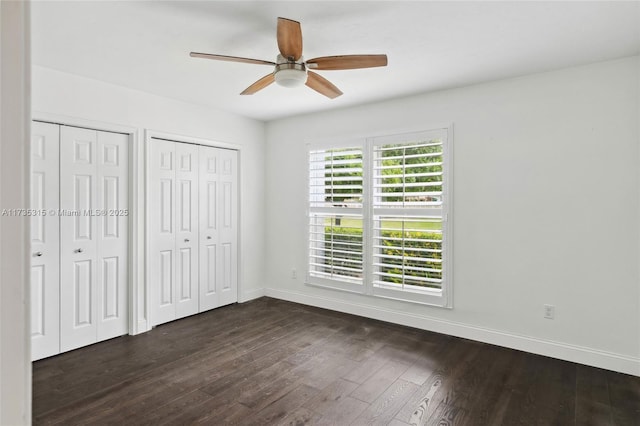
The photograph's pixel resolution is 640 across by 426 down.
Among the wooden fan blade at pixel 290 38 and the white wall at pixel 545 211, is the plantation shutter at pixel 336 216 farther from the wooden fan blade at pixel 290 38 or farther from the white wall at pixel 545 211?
the wooden fan blade at pixel 290 38

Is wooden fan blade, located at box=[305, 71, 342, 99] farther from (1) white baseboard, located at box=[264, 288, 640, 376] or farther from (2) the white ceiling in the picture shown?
(1) white baseboard, located at box=[264, 288, 640, 376]

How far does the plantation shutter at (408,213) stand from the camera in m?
3.91

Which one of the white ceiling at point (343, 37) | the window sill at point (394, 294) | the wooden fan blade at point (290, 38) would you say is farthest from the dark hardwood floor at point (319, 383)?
the white ceiling at point (343, 37)

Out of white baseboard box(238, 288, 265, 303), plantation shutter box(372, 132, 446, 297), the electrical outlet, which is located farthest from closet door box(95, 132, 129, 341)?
the electrical outlet

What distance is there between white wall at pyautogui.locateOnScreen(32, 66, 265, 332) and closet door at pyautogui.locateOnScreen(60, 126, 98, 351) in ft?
0.80

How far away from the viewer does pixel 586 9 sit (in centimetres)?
231

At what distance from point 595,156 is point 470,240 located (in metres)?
1.28

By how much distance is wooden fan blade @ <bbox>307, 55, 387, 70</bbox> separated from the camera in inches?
96.3

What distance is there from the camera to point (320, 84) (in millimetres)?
2998

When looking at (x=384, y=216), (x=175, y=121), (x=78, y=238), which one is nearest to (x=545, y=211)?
(x=384, y=216)

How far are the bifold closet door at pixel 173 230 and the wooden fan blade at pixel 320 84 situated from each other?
2.05 metres

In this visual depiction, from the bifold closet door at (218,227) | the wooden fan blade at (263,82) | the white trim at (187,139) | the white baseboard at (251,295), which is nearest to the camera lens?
the wooden fan blade at (263,82)

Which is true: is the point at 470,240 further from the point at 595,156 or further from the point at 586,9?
the point at 586,9

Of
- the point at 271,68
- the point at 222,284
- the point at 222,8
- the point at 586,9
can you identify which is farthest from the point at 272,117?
the point at 586,9
